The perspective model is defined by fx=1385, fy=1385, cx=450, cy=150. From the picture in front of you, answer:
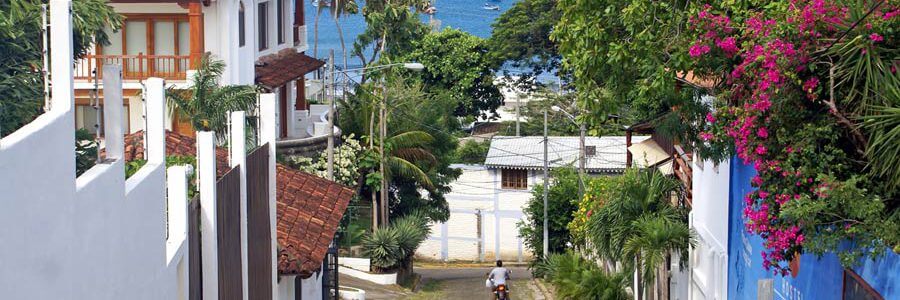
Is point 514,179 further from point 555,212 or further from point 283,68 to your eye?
point 283,68

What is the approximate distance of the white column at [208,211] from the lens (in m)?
11.7

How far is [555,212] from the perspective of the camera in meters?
46.7

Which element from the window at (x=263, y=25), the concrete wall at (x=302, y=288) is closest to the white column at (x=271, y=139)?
the concrete wall at (x=302, y=288)

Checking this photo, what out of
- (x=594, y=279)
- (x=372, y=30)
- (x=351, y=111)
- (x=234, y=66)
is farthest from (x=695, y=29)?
(x=372, y=30)

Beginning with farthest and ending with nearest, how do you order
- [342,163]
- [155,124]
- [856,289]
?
[342,163]
[856,289]
[155,124]

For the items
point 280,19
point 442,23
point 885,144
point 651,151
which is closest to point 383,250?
point 280,19

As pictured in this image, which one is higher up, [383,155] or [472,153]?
[383,155]

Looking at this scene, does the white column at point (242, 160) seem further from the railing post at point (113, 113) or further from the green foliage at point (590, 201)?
the green foliage at point (590, 201)

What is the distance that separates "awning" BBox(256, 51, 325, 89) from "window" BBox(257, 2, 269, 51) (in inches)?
18.2

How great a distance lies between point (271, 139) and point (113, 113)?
7.58m

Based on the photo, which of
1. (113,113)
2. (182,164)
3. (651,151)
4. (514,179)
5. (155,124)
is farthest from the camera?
(514,179)

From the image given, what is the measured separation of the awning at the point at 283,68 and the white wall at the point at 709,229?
48.0ft

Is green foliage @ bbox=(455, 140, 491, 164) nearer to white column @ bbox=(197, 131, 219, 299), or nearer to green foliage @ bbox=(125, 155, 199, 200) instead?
green foliage @ bbox=(125, 155, 199, 200)

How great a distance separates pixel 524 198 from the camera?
52.1 m
